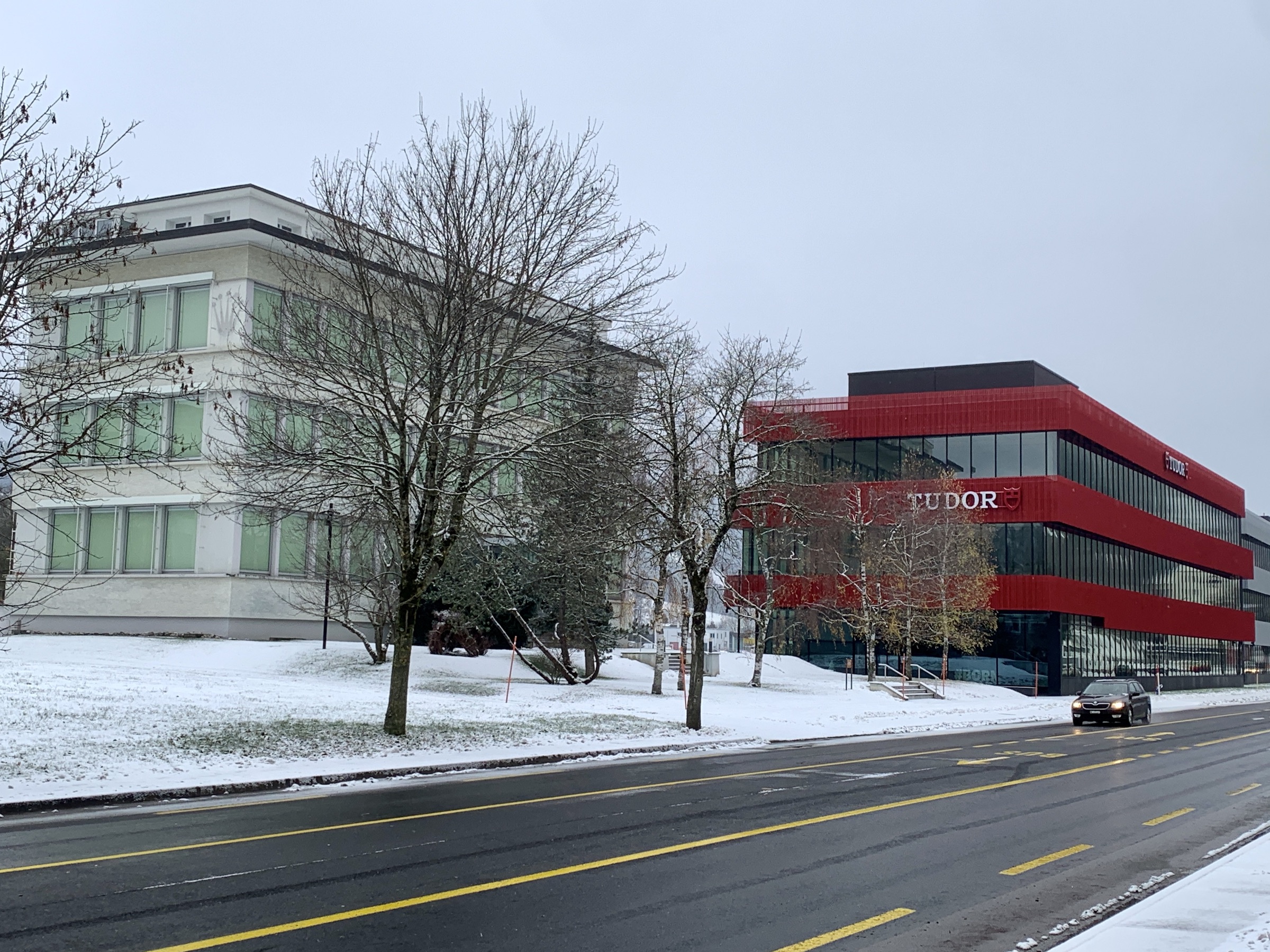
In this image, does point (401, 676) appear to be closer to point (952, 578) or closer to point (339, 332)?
point (339, 332)

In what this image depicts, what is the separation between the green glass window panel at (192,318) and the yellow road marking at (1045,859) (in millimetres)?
38764

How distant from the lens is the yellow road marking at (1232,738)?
27133 millimetres

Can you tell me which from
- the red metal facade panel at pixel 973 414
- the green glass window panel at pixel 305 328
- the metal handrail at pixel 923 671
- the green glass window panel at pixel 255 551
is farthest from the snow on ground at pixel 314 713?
the red metal facade panel at pixel 973 414

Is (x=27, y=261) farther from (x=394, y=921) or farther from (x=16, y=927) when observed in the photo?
(x=394, y=921)

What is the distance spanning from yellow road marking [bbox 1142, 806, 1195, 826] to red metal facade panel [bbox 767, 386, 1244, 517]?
3960 centimetres

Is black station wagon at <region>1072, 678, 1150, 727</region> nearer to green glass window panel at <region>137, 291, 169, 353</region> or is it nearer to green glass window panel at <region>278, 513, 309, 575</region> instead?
green glass window panel at <region>278, 513, 309, 575</region>

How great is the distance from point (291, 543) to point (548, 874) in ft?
118

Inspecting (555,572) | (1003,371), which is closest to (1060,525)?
(1003,371)

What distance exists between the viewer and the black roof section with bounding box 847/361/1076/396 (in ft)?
215

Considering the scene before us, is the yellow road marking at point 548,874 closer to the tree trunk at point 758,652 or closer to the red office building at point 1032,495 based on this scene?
the tree trunk at point 758,652

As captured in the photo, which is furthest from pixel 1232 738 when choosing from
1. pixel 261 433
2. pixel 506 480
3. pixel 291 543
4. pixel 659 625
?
pixel 291 543

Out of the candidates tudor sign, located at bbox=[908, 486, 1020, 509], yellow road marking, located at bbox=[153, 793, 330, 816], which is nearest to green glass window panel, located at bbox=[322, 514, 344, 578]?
yellow road marking, located at bbox=[153, 793, 330, 816]

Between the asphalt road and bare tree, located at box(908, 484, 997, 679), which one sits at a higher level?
bare tree, located at box(908, 484, 997, 679)

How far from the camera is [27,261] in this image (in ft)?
40.8
